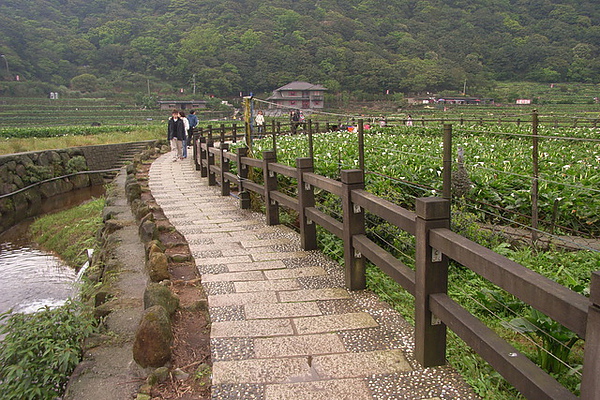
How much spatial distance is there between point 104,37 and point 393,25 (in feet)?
197

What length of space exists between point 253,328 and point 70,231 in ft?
30.0

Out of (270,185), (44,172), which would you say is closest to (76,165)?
(44,172)

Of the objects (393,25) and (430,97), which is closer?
(430,97)

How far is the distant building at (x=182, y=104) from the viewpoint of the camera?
209 feet

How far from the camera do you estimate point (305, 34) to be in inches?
4058

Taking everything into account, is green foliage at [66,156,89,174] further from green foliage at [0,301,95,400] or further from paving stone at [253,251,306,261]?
green foliage at [0,301,95,400]

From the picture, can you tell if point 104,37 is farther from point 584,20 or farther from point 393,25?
point 584,20

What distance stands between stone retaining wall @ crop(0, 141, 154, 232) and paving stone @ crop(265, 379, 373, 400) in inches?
506

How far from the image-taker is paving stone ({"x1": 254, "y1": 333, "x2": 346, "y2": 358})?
3.01 meters

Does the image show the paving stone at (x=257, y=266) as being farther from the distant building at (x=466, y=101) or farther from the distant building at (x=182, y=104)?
the distant building at (x=466, y=101)

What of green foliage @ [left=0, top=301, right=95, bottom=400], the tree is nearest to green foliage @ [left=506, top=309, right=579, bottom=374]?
green foliage @ [left=0, top=301, right=95, bottom=400]

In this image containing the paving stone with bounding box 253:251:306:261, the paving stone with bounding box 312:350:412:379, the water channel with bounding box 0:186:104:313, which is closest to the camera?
the paving stone with bounding box 312:350:412:379

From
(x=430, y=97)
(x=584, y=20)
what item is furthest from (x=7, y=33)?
(x=584, y=20)

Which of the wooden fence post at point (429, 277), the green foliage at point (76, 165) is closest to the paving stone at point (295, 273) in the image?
the wooden fence post at point (429, 277)
